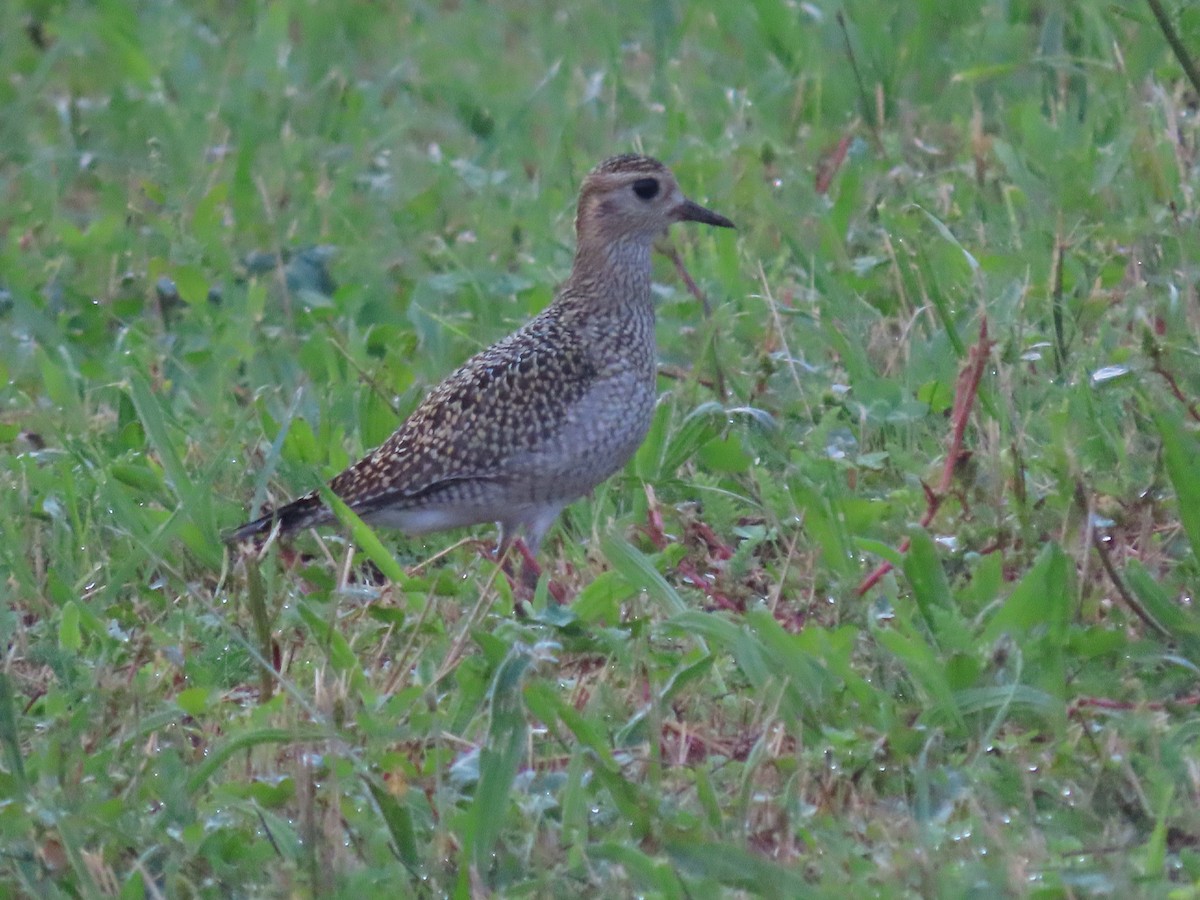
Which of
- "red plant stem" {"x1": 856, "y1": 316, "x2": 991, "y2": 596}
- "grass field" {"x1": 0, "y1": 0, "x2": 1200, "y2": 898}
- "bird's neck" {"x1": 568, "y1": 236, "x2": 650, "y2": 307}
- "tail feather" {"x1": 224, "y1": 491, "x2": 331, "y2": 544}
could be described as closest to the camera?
"grass field" {"x1": 0, "y1": 0, "x2": 1200, "y2": 898}

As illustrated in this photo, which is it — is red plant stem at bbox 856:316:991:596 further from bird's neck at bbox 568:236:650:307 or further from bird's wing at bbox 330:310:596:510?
bird's neck at bbox 568:236:650:307

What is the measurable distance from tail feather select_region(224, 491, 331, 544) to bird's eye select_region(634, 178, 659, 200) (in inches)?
61.6

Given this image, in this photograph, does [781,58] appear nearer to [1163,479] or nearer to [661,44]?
[661,44]

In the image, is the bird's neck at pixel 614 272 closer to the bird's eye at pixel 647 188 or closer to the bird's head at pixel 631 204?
the bird's head at pixel 631 204

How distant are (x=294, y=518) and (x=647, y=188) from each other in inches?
66.0

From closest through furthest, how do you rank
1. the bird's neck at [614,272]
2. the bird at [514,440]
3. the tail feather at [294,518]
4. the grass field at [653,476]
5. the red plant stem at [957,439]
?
the grass field at [653,476]
the red plant stem at [957,439]
the tail feather at [294,518]
the bird at [514,440]
the bird's neck at [614,272]

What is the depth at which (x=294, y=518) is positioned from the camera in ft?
19.6

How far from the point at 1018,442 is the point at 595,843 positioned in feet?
6.28

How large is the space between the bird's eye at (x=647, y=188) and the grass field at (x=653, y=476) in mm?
486

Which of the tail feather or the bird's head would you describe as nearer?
the tail feather

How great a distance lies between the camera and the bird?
241 inches

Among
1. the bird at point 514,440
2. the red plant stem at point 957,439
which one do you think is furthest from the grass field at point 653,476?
the bird at point 514,440

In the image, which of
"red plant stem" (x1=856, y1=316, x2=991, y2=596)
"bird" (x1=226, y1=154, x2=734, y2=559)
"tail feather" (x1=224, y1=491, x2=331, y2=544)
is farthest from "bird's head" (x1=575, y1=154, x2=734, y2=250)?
"red plant stem" (x1=856, y1=316, x2=991, y2=596)

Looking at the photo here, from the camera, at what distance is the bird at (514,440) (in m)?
6.12
